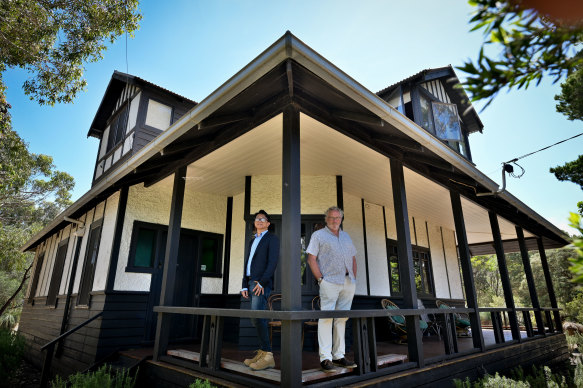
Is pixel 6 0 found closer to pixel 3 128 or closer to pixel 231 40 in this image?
pixel 3 128

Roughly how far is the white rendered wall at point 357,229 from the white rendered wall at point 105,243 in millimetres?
4120

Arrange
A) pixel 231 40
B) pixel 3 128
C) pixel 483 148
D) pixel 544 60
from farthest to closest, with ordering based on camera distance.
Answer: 1. pixel 483 148
2. pixel 231 40
3. pixel 3 128
4. pixel 544 60

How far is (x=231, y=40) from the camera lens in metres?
6.59

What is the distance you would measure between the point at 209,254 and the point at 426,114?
586 cm

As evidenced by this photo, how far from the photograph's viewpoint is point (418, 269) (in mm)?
8312

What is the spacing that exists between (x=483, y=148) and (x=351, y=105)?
8910 millimetres

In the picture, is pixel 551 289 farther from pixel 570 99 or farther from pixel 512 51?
pixel 512 51

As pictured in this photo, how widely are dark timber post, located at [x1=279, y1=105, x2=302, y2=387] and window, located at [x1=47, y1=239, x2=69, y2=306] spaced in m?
7.68

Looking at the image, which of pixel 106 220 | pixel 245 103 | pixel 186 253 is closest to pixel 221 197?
pixel 186 253

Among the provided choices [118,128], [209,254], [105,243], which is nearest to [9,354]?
[105,243]

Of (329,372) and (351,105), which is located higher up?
(351,105)

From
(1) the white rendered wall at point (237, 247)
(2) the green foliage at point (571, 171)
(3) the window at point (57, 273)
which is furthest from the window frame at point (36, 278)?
(2) the green foliage at point (571, 171)

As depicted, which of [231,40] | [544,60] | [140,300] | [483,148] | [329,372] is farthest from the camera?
[483,148]

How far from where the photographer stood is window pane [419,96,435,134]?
25.4 feet
